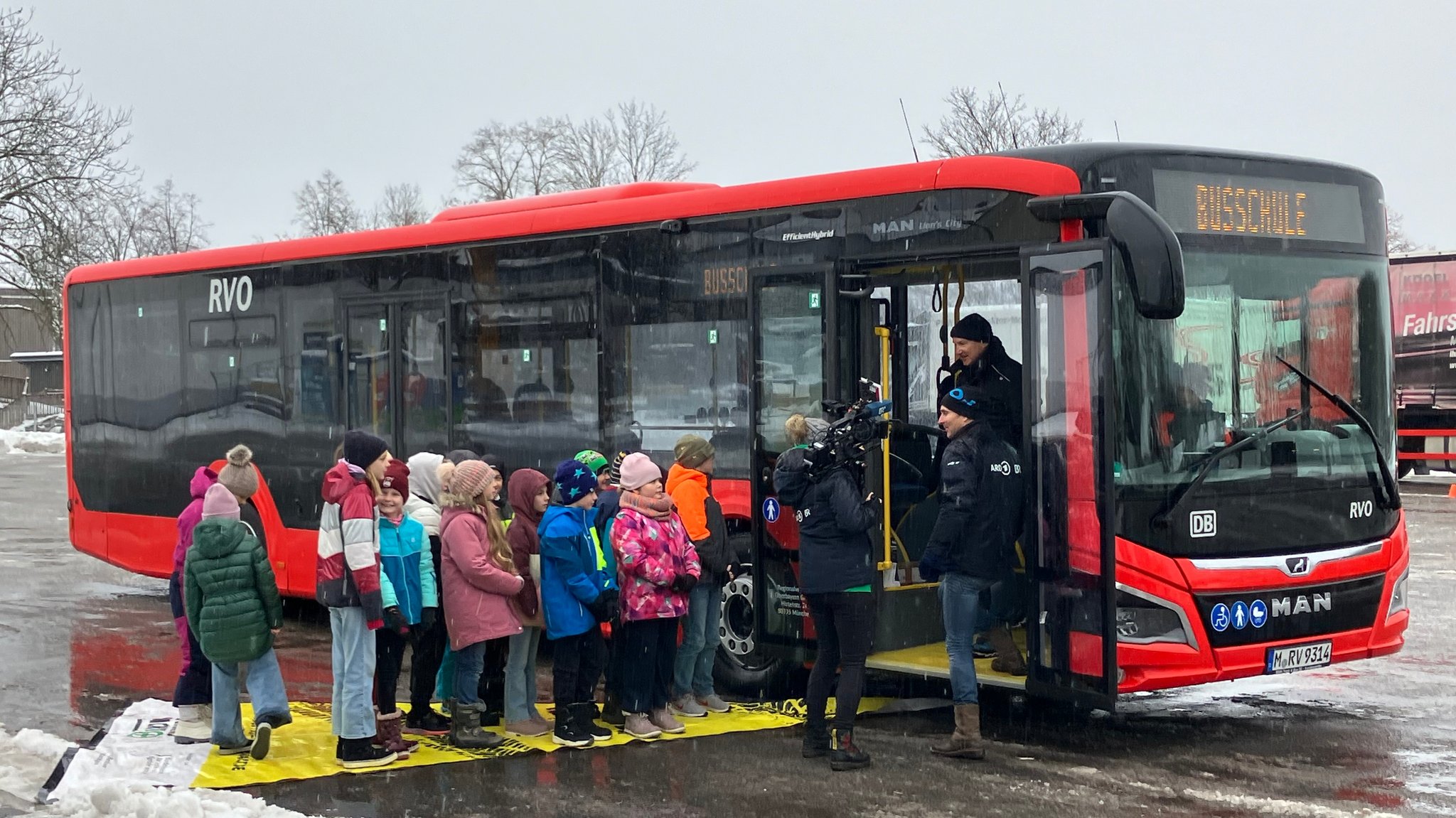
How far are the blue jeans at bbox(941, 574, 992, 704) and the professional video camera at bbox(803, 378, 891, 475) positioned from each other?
0.77m

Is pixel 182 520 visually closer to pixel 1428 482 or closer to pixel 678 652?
pixel 678 652

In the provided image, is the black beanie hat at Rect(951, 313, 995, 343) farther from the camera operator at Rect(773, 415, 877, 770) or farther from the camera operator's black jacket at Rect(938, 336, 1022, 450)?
the camera operator at Rect(773, 415, 877, 770)

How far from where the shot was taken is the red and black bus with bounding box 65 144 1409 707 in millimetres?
7531

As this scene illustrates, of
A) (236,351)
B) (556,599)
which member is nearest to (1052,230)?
(556,599)

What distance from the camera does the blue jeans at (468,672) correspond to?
8188 millimetres

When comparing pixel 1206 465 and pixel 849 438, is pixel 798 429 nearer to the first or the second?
pixel 849 438

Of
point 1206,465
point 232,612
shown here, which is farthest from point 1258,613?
point 232,612

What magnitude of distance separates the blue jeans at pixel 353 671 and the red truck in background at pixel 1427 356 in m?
21.4

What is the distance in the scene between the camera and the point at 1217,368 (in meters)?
7.69

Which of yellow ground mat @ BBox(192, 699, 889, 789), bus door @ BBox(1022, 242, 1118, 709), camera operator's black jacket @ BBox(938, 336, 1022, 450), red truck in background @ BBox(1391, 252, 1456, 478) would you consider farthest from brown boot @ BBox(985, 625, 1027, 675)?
red truck in background @ BBox(1391, 252, 1456, 478)

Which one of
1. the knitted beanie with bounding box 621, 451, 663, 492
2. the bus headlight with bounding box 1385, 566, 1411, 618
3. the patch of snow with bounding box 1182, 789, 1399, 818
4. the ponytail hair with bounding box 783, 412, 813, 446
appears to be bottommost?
the patch of snow with bounding box 1182, 789, 1399, 818

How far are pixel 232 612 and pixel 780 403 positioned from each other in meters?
3.09

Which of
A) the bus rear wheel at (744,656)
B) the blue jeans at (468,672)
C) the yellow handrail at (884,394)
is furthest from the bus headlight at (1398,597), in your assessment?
the blue jeans at (468,672)

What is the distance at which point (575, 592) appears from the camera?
8031mm
